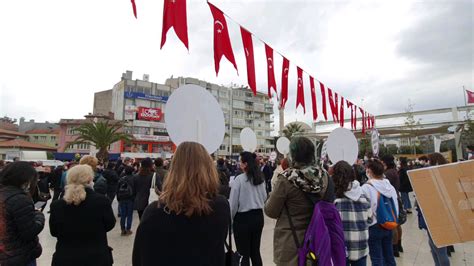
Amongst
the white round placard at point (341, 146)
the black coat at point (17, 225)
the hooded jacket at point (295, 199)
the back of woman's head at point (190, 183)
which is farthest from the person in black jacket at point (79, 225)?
the white round placard at point (341, 146)

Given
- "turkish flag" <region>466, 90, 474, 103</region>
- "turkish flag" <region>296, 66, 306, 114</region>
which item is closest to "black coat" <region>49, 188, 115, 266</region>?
"turkish flag" <region>296, 66, 306, 114</region>

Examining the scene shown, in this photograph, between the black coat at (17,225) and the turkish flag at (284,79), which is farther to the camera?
the turkish flag at (284,79)

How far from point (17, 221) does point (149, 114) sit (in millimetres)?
52317

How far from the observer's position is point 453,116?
82.2ft

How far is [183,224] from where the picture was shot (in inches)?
59.0

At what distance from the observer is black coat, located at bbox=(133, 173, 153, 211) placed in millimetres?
6156

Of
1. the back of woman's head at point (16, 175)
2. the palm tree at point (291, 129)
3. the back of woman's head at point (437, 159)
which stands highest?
the palm tree at point (291, 129)

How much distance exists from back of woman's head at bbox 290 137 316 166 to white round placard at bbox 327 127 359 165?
3.59 meters

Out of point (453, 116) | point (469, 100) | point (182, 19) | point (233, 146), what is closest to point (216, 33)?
point (182, 19)

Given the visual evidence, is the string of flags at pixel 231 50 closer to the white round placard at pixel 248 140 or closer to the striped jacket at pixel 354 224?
the white round placard at pixel 248 140

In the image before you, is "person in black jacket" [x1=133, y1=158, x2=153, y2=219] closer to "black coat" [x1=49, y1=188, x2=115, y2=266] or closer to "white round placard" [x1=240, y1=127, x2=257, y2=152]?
"white round placard" [x1=240, y1=127, x2=257, y2=152]

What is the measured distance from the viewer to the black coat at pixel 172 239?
1.49 m

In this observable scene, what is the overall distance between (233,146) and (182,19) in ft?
203

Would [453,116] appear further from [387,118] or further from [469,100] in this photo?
[387,118]
